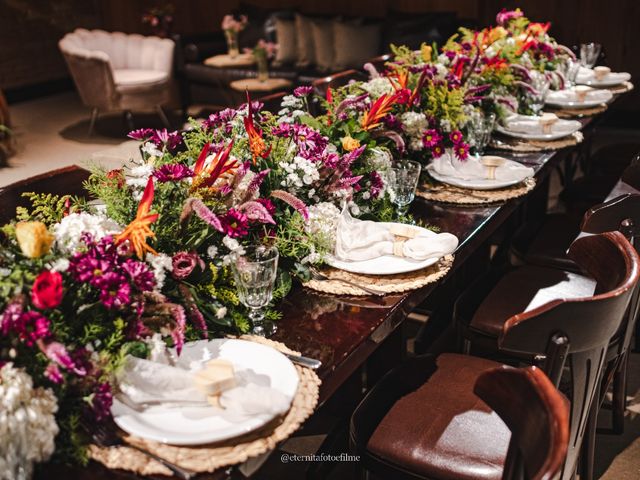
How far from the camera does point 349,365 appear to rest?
49.9 inches

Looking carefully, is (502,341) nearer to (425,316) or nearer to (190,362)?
(190,362)

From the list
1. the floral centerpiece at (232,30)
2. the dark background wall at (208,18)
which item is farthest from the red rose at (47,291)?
the floral centerpiece at (232,30)

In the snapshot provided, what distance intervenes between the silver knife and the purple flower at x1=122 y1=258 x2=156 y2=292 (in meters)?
0.28

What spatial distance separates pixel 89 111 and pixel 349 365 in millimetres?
7042

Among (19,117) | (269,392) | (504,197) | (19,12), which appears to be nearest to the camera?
(269,392)

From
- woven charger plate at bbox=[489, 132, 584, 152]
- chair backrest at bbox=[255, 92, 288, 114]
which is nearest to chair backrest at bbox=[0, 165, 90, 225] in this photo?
chair backrest at bbox=[255, 92, 288, 114]

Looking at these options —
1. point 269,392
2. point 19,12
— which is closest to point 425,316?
point 269,392

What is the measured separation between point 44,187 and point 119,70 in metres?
4.61

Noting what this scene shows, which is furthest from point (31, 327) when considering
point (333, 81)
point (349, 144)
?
point (333, 81)

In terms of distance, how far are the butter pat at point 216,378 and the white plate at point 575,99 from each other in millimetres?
2647

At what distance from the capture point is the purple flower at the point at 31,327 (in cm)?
99

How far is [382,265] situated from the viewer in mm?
1566

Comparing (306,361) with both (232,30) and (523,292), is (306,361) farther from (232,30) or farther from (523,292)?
(232,30)

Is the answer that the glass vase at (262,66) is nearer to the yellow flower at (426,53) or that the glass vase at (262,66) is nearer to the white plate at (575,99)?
the white plate at (575,99)
